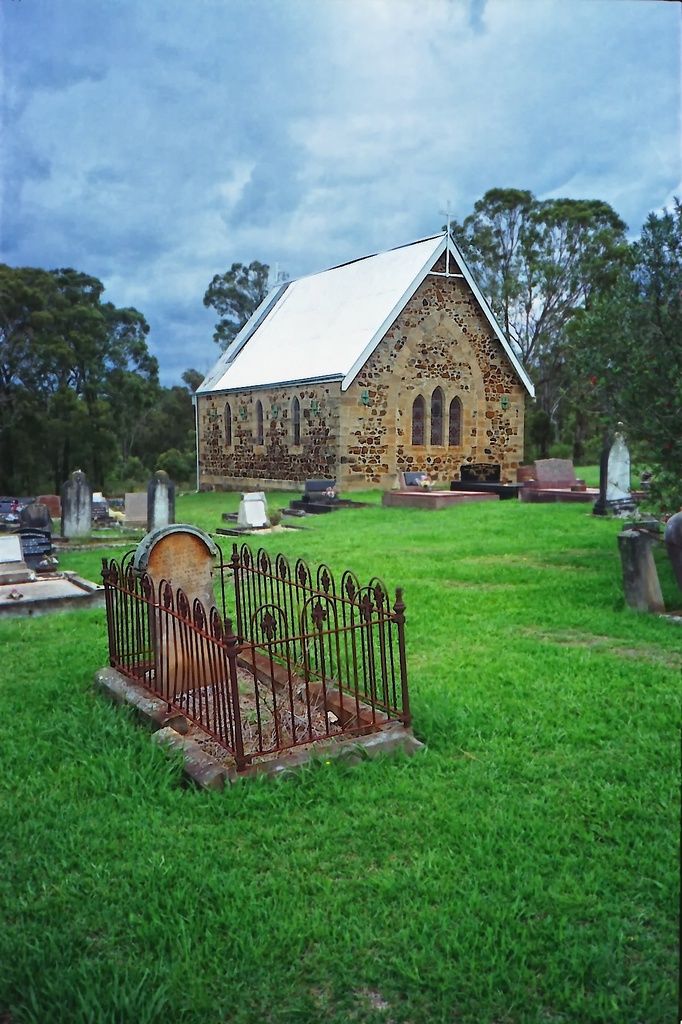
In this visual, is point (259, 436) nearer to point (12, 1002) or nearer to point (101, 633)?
point (101, 633)

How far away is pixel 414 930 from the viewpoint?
100 inches

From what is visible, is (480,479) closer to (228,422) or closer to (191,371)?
(228,422)

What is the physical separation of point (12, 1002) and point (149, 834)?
2.98 ft

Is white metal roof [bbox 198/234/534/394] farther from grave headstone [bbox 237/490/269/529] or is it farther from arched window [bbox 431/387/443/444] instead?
grave headstone [bbox 237/490/269/529]

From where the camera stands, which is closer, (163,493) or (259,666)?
(259,666)

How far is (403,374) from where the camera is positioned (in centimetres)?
1814

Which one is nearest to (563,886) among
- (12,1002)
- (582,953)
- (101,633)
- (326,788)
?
(582,953)

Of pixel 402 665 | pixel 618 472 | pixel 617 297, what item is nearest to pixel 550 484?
pixel 618 472

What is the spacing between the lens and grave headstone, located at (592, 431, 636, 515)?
13.3 meters

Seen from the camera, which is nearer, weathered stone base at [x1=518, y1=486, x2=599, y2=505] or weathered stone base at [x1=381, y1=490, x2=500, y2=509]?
weathered stone base at [x1=381, y1=490, x2=500, y2=509]

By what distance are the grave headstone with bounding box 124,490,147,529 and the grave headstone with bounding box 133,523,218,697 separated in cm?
719

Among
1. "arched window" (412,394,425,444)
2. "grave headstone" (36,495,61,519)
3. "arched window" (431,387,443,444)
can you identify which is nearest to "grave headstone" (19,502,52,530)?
"grave headstone" (36,495,61,519)

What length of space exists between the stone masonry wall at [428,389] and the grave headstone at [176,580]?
40.1ft

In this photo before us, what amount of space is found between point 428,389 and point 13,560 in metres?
11.5
